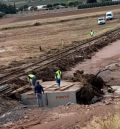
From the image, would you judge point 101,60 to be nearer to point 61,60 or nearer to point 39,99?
point 61,60

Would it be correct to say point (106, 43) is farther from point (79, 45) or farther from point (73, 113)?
point (73, 113)

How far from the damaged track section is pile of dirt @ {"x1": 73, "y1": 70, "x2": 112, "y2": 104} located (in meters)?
4.28

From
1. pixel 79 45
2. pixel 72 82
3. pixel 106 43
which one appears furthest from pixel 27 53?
pixel 72 82

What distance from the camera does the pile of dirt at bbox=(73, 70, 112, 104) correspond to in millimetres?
28906

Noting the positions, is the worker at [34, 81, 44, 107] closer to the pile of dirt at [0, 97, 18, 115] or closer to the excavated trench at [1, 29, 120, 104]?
the pile of dirt at [0, 97, 18, 115]

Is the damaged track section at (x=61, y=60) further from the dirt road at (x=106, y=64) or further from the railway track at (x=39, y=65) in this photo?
the dirt road at (x=106, y=64)

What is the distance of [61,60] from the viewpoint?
45.7m

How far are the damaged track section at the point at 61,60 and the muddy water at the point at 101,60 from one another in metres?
0.76

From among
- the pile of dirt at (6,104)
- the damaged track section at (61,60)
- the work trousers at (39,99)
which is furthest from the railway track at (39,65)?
the work trousers at (39,99)

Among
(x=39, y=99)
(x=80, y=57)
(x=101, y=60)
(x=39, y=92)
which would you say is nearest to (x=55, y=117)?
(x=39, y=92)

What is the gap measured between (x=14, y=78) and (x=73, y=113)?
1429 cm

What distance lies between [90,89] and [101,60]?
17989 millimetres

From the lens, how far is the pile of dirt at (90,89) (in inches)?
1138

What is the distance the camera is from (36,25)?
102000 mm
